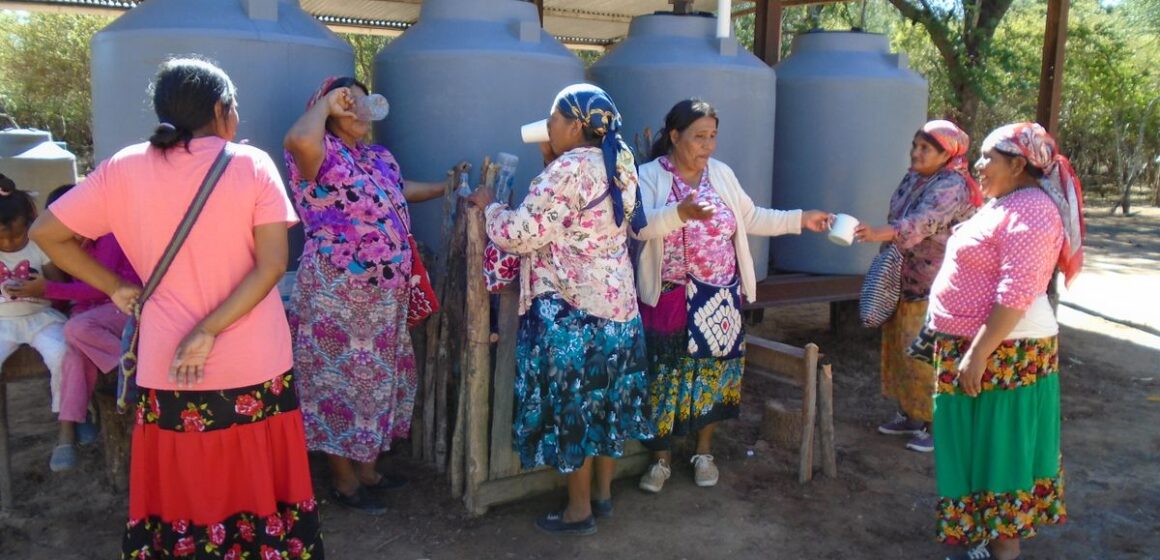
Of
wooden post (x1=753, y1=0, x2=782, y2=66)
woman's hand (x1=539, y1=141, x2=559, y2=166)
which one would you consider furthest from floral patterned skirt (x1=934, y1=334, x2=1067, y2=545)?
wooden post (x1=753, y1=0, x2=782, y2=66)

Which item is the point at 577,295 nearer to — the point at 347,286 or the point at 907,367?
the point at 347,286

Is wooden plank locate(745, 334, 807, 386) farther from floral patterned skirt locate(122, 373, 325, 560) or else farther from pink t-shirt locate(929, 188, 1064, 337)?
floral patterned skirt locate(122, 373, 325, 560)

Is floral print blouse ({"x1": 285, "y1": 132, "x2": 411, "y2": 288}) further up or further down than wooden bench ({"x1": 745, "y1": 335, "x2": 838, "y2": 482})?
further up

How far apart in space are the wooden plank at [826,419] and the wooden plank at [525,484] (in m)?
0.79

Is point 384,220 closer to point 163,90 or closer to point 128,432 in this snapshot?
point 163,90

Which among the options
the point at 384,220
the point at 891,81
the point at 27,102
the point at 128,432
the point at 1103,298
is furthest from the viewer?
the point at 27,102

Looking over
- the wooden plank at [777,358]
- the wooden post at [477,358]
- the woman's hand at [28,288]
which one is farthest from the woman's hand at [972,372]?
the woman's hand at [28,288]

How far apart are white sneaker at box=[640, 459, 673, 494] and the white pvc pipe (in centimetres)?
214

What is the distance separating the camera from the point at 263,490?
2.33 m

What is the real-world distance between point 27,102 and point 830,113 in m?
15.9

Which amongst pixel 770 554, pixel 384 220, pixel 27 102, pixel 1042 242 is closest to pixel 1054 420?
pixel 1042 242

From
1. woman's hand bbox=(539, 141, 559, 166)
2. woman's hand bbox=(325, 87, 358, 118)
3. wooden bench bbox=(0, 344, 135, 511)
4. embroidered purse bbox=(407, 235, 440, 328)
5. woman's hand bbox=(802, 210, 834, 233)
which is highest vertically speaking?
woman's hand bbox=(325, 87, 358, 118)

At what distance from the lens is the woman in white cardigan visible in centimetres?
326

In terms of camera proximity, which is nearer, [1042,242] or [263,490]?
[263,490]
